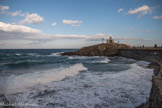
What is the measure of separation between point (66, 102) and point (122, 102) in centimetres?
317

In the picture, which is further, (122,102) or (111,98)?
(111,98)

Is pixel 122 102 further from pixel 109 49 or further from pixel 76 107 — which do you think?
pixel 109 49

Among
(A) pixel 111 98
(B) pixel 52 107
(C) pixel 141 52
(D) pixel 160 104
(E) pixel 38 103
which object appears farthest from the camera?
(C) pixel 141 52

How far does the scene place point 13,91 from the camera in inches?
301

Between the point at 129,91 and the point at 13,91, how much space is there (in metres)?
8.29

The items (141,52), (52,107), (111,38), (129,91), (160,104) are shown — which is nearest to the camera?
(160,104)

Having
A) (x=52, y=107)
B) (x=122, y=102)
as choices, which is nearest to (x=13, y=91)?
(x=52, y=107)

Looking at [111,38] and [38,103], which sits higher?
[111,38]

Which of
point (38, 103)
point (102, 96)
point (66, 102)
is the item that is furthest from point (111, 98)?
point (38, 103)

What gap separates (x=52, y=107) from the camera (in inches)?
217

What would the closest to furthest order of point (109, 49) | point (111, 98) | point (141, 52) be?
point (111, 98)
point (141, 52)
point (109, 49)

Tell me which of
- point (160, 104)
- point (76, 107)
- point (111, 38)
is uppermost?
point (111, 38)

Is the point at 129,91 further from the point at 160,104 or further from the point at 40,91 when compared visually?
the point at 40,91

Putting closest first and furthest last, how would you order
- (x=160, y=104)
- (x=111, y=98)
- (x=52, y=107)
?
1. (x=160, y=104)
2. (x=52, y=107)
3. (x=111, y=98)
